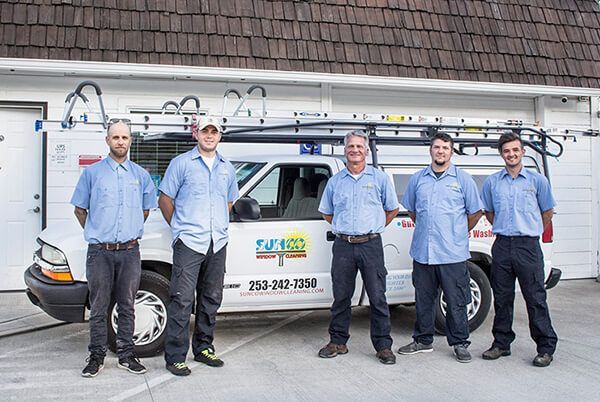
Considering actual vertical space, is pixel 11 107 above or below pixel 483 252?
above

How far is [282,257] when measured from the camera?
260 inches

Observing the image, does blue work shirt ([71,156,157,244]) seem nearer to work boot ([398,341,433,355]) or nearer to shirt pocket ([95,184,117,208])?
shirt pocket ([95,184,117,208])

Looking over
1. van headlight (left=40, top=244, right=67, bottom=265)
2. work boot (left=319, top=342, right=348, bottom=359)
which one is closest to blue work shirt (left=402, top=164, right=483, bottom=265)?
work boot (left=319, top=342, right=348, bottom=359)

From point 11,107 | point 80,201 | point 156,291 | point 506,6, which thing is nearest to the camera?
point 80,201

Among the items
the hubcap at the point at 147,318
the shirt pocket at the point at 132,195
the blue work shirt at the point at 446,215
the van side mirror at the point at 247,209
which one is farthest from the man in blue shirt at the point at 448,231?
the shirt pocket at the point at 132,195

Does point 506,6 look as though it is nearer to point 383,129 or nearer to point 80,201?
point 383,129

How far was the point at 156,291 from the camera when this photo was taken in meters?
6.20

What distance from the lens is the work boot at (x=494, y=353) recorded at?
6.29 meters

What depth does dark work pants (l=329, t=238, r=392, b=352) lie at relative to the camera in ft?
20.4

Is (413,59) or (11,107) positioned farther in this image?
(413,59)

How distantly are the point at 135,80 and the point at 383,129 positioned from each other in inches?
161

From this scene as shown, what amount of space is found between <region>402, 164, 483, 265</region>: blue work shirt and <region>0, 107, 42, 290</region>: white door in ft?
18.2

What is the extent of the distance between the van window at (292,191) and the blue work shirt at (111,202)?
55.2 inches

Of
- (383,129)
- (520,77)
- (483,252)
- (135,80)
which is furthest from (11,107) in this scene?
(520,77)
